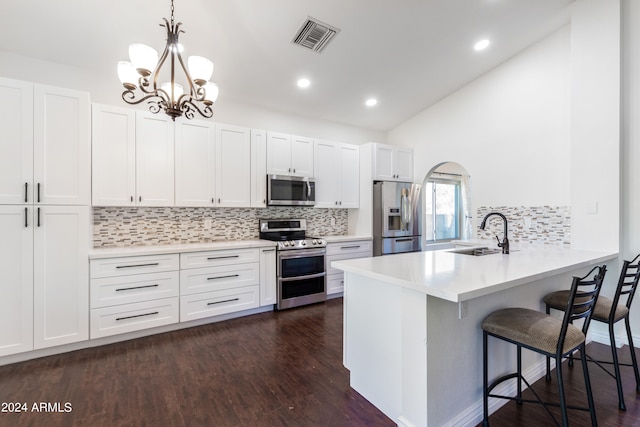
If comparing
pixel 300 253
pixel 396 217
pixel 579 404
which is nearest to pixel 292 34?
pixel 300 253

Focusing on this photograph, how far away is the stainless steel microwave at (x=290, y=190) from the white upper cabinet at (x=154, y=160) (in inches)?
46.8

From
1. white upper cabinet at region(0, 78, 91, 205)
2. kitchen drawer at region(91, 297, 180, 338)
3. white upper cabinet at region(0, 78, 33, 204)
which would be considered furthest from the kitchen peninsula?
white upper cabinet at region(0, 78, 33, 204)

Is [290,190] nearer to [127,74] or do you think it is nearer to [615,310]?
[127,74]

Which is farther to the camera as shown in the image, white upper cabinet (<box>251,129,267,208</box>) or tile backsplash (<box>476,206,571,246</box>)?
white upper cabinet (<box>251,129,267,208</box>)

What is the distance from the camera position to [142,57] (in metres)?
1.87

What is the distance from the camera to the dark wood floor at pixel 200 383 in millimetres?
1783

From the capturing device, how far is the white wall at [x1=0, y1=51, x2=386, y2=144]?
282cm

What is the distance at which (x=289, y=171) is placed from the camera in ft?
13.4

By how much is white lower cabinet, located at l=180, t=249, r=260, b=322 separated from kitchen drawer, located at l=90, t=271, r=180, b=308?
113 millimetres

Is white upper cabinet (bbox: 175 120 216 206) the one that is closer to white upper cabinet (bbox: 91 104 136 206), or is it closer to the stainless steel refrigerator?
white upper cabinet (bbox: 91 104 136 206)

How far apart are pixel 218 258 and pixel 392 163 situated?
120 inches

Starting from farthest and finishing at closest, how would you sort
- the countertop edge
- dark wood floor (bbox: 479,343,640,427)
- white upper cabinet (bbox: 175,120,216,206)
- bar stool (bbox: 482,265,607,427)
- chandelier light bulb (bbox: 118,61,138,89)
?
white upper cabinet (bbox: 175,120,216,206) < chandelier light bulb (bbox: 118,61,138,89) < dark wood floor (bbox: 479,343,640,427) < bar stool (bbox: 482,265,607,427) < the countertop edge

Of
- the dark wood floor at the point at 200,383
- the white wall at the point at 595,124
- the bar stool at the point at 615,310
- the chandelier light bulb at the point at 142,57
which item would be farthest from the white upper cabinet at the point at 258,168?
the white wall at the point at 595,124

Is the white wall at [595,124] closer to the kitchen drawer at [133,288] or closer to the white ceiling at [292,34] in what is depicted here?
the white ceiling at [292,34]
